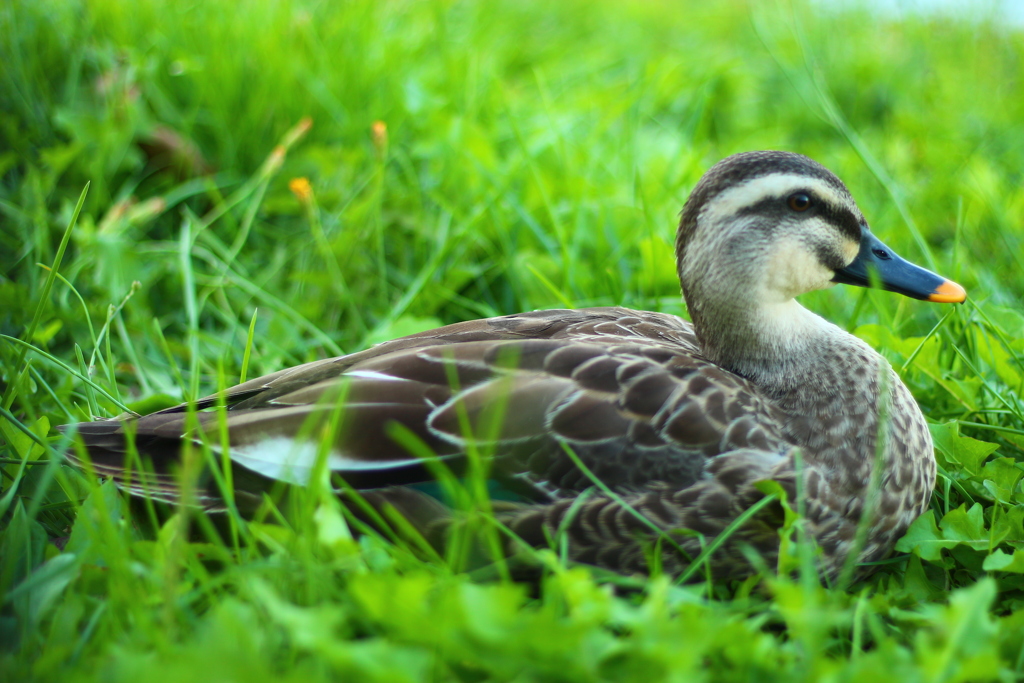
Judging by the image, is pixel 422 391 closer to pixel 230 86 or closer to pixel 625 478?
pixel 625 478

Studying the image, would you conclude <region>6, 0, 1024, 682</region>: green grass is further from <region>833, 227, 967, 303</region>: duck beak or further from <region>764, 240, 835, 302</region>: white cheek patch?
<region>764, 240, 835, 302</region>: white cheek patch

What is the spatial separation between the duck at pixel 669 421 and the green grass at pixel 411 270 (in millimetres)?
117

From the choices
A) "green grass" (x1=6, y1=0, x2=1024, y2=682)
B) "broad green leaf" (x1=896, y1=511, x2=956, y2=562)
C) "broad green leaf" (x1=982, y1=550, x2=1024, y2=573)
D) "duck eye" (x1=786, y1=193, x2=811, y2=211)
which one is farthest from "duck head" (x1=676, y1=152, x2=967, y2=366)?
"broad green leaf" (x1=982, y1=550, x2=1024, y2=573)

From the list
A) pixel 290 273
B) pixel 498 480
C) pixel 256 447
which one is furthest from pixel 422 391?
pixel 290 273

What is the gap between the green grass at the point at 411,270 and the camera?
1.34 meters

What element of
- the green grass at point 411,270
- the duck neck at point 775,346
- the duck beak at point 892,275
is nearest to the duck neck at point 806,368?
the duck neck at point 775,346

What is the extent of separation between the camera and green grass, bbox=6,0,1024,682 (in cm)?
134

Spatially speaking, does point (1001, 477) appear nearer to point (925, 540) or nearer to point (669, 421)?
point (925, 540)

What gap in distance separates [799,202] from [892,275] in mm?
326

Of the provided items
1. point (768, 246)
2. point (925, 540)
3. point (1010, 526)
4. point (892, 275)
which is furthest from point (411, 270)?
point (1010, 526)

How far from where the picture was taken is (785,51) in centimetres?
512

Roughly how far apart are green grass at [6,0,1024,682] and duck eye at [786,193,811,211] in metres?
0.52

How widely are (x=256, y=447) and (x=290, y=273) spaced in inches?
60.9

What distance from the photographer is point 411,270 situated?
3213 millimetres
